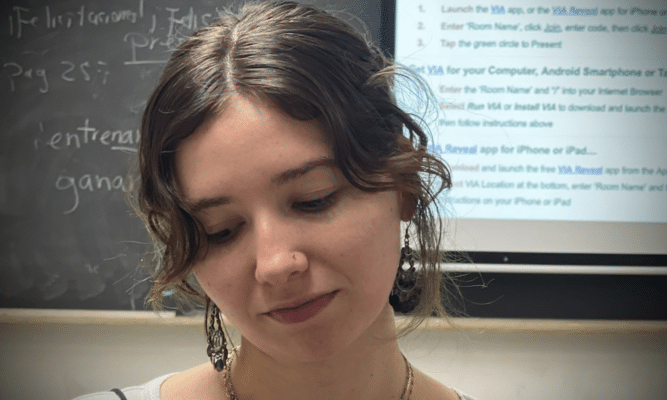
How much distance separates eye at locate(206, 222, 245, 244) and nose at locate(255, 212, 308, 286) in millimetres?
46

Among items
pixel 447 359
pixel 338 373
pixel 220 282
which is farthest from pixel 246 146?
pixel 447 359

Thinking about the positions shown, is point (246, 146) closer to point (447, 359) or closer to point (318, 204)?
point (318, 204)

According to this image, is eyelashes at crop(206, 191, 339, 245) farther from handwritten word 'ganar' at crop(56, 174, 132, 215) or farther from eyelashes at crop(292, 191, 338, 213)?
handwritten word 'ganar' at crop(56, 174, 132, 215)

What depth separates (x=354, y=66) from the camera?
609 mm

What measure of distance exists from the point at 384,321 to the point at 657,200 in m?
0.98

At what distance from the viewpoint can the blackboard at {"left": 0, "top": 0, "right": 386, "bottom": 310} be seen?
4.48 feet

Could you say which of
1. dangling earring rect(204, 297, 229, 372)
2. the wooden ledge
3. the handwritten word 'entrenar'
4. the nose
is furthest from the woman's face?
the handwritten word 'entrenar'

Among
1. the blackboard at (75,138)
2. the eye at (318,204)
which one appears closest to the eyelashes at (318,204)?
the eye at (318,204)

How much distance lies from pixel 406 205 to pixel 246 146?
23 cm

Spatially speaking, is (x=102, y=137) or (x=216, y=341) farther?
(x=102, y=137)

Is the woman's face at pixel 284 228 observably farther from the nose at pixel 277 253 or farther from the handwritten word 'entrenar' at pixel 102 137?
the handwritten word 'entrenar' at pixel 102 137

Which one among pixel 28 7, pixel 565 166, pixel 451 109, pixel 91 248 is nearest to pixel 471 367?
pixel 565 166

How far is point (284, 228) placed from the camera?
0.53m

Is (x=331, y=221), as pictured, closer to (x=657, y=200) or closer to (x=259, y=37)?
(x=259, y=37)
